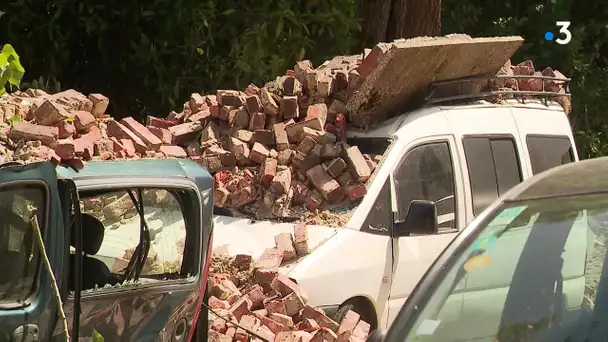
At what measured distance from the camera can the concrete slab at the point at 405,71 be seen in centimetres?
677

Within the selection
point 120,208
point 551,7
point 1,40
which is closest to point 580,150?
point 551,7

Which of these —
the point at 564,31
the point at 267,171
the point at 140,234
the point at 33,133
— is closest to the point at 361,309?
the point at 267,171

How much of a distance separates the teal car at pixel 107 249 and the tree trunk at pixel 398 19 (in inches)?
273

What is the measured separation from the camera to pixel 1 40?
36.6 feet

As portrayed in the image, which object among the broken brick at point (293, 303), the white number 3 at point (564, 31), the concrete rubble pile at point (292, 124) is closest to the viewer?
the broken brick at point (293, 303)

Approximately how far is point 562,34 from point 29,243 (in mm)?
12182

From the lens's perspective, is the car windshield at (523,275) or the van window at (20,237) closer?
the car windshield at (523,275)

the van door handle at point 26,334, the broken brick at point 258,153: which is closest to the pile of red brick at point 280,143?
the broken brick at point 258,153

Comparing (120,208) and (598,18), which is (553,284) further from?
(598,18)

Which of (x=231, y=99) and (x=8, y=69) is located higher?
(x=8, y=69)

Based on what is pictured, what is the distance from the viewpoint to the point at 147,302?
4.48 m

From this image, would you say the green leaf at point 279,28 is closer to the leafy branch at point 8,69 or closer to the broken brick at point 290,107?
the broken brick at point 290,107

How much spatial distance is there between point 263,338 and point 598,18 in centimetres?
1187

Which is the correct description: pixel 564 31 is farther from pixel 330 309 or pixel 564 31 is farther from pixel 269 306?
pixel 269 306
